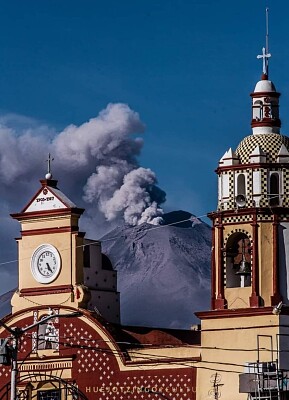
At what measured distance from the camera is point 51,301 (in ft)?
353

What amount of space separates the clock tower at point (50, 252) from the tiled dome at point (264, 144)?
1051 centimetres

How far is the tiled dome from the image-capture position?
4040 inches

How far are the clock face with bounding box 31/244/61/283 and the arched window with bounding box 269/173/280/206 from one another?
44.4 ft

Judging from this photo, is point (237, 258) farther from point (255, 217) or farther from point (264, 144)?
point (264, 144)

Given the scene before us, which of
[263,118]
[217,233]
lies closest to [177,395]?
[217,233]

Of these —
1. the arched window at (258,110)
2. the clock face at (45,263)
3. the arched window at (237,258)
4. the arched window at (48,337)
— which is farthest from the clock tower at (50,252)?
the arched window at (258,110)

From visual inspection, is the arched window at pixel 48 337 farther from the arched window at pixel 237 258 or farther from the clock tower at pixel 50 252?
the arched window at pixel 237 258

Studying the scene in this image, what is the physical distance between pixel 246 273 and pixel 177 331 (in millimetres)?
9578

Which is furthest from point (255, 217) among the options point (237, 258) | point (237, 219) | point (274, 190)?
point (237, 258)

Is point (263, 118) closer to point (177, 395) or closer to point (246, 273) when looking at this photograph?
point (246, 273)

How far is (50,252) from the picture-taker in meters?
108

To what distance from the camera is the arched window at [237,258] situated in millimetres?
102125

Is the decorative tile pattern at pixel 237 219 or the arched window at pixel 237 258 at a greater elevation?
the decorative tile pattern at pixel 237 219

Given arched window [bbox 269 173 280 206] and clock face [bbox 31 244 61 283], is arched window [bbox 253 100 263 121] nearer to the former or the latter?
arched window [bbox 269 173 280 206]
